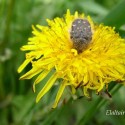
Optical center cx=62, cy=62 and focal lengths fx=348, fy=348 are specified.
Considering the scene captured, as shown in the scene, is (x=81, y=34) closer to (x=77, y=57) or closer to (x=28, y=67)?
(x=77, y=57)

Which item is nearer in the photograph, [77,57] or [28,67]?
[77,57]

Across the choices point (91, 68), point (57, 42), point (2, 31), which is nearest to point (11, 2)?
point (2, 31)

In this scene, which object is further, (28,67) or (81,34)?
(28,67)

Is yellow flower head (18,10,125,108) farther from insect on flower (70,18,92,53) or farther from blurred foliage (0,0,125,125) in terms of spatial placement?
blurred foliage (0,0,125,125)

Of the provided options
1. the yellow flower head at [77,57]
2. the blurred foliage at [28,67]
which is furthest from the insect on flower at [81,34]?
the blurred foliage at [28,67]

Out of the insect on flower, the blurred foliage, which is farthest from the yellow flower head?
the blurred foliage

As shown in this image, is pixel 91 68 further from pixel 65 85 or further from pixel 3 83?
pixel 3 83

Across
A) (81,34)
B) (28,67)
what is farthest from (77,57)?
(28,67)
